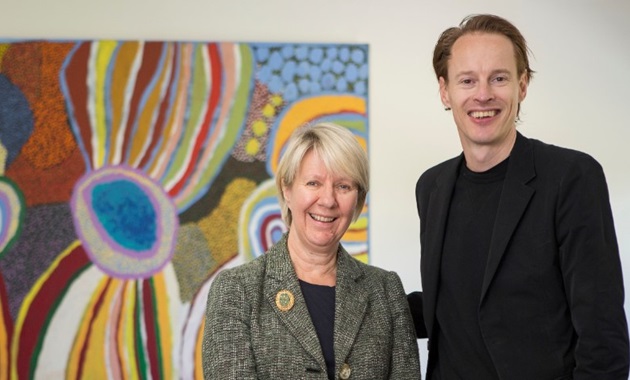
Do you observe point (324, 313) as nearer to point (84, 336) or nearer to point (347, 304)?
point (347, 304)

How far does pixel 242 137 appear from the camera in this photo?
→ 3479 mm

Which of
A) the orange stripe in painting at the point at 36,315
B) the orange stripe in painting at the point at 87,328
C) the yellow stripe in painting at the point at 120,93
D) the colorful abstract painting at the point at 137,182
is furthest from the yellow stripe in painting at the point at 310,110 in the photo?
the orange stripe in painting at the point at 36,315

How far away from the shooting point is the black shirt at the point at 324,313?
74.0 inches

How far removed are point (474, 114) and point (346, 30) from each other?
69.3 inches

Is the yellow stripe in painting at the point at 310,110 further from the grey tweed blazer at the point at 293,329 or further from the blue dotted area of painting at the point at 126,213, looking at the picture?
the grey tweed blazer at the point at 293,329

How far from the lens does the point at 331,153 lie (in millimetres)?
1945

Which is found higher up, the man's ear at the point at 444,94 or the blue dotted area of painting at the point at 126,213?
the man's ear at the point at 444,94

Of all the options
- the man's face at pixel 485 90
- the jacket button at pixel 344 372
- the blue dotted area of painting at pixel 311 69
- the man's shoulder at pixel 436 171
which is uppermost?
the blue dotted area of painting at pixel 311 69

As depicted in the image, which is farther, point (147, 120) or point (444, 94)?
point (147, 120)

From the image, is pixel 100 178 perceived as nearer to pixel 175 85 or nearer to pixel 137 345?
Answer: pixel 175 85

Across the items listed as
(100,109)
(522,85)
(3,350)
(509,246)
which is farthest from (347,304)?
(3,350)

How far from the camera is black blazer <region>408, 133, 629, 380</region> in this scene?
1668mm

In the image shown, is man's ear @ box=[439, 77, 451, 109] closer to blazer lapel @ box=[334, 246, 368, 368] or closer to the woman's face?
the woman's face

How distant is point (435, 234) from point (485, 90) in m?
0.39
